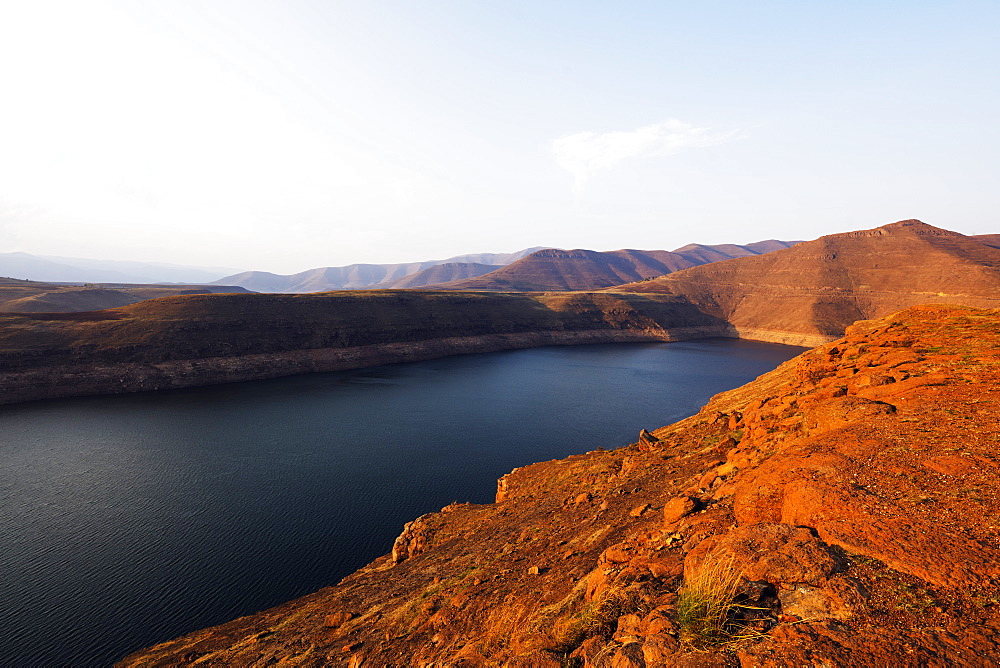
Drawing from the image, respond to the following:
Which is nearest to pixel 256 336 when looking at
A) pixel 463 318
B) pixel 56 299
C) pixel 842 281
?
pixel 463 318

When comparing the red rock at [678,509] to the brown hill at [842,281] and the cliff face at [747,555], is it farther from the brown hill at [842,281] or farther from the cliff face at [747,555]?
the brown hill at [842,281]

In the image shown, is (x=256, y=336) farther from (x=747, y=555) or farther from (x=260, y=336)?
(x=747, y=555)

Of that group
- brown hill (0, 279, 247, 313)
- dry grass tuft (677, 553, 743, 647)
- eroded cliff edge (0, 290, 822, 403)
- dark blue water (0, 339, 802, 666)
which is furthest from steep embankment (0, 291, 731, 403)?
dry grass tuft (677, 553, 743, 647)

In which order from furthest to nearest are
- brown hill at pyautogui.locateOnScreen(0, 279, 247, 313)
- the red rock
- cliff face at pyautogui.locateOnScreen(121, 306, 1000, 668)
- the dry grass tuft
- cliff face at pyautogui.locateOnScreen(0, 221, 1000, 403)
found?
brown hill at pyautogui.locateOnScreen(0, 279, 247, 313) < cliff face at pyautogui.locateOnScreen(0, 221, 1000, 403) < the red rock < the dry grass tuft < cliff face at pyautogui.locateOnScreen(121, 306, 1000, 668)

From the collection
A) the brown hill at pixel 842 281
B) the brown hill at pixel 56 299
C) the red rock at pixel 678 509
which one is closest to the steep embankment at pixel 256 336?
the brown hill at pixel 842 281

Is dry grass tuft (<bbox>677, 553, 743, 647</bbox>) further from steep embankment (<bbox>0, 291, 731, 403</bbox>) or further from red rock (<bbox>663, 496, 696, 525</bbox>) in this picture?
steep embankment (<bbox>0, 291, 731, 403</bbox>)

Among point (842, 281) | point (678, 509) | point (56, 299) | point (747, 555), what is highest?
point (842, 281)
